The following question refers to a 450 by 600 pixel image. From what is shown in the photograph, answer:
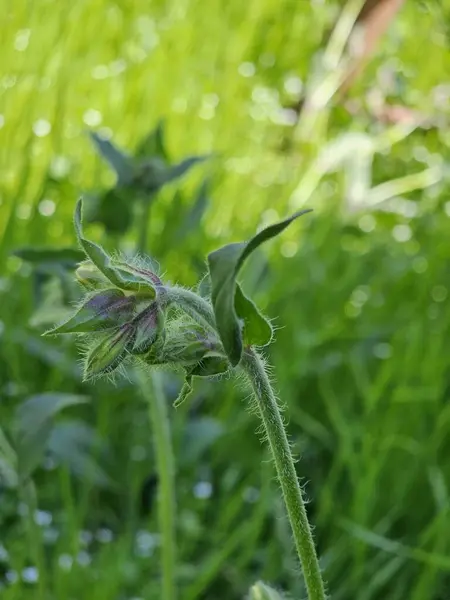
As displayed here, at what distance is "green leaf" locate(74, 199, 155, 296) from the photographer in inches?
17.0

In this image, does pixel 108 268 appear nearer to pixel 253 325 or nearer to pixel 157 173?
pixel 253 325

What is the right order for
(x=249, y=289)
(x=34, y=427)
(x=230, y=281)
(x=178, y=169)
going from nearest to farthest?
(x=230, y=281)
(x=34, y=427)
(x=178, y=169)
(x=249, y=289)

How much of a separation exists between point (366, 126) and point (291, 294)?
34.4 inches

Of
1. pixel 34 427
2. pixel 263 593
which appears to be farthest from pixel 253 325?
pixel 34 427

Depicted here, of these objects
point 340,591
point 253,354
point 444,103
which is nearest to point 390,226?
point 444,103

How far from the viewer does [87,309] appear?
1.51 ft

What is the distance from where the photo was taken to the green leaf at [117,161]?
97 centimetres

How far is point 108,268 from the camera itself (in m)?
0.44

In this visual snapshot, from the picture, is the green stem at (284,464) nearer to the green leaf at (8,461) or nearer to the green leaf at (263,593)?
the green leaf at (263,593)

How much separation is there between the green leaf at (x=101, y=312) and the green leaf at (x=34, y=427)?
262mm

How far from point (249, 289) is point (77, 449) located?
348 millimetres

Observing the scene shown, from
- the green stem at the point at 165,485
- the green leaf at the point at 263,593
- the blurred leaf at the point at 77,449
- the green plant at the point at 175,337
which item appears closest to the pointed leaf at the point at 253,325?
the green plant at the point at 175,337

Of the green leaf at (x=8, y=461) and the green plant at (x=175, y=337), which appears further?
the green leaf at (x=8, y=461)

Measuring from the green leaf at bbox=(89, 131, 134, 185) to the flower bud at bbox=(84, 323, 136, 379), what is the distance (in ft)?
1.77
